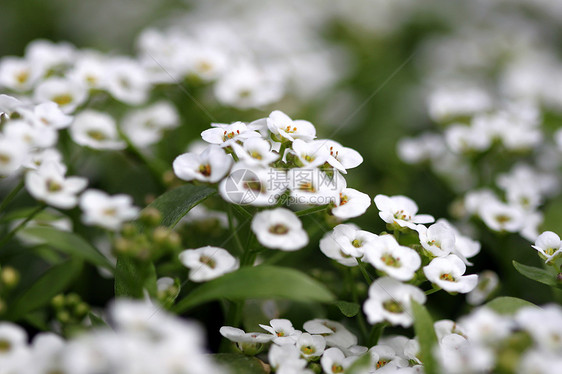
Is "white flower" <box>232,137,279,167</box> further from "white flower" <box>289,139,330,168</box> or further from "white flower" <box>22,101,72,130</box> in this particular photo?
"white flower" <box>22,101,72,130</box>

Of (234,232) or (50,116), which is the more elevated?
(50,116)

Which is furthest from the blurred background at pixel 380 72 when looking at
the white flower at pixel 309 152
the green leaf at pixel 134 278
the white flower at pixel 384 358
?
the green leaf at pixel 134 278

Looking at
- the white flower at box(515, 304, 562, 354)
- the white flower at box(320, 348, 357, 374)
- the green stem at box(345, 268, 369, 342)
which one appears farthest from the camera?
the green stem at box(345, 268, 369, 342)

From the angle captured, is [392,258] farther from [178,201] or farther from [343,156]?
[178,201]

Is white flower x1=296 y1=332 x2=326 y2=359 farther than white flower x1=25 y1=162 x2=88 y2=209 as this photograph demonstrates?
Yes

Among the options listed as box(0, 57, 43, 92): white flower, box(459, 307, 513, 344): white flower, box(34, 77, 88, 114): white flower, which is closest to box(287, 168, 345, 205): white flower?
box(459, 307, 513, 344): white flower

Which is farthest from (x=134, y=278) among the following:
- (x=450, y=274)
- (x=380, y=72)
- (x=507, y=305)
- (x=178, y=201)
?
(x=380, y=72)
